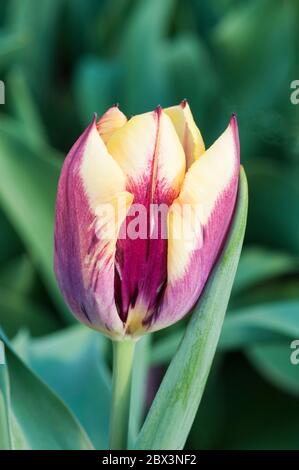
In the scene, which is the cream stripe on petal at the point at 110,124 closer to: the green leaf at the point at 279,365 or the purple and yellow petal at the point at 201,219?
the purple and yellow petal at the point at 201,219

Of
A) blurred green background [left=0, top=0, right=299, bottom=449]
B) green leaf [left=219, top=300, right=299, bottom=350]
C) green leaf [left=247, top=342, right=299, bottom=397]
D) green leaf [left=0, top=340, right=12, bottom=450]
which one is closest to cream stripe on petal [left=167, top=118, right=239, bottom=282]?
green leaf [left=0, top=340, right=12, bottom=450]

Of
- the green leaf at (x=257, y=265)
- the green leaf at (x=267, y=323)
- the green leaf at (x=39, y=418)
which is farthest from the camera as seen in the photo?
the green leaf at (x=257, y=265)

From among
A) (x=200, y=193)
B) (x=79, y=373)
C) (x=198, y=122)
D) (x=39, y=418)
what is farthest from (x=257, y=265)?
(x=200, y=193)

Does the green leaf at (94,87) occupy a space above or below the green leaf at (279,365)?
above

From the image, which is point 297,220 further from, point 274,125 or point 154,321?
point 154,321

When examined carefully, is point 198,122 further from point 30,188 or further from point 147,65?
point 30,188

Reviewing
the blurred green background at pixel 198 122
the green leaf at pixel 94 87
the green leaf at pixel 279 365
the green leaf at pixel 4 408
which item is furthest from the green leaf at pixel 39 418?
the green leaf at pixel 94 87
